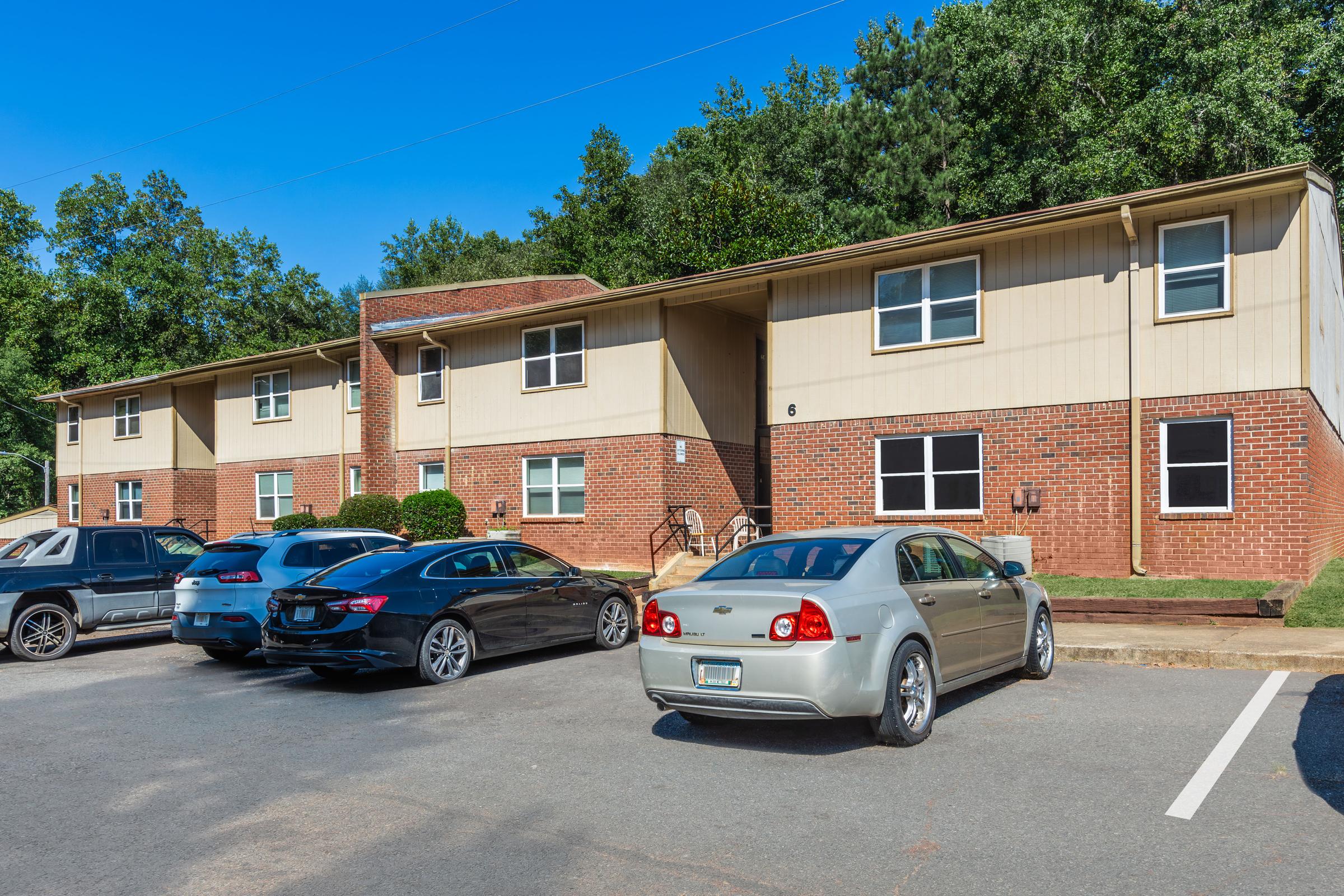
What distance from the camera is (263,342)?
5759 cm

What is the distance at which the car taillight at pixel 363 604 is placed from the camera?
9.63 meters

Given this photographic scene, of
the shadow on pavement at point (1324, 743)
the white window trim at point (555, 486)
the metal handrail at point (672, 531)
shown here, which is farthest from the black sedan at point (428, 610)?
the white window trim at point (555, 486)

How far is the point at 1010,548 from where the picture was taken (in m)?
14.8

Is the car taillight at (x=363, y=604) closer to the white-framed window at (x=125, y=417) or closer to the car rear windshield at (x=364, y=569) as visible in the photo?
the car rear windshield at (x=364, y=569)

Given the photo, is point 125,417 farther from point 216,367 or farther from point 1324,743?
point 1324,743

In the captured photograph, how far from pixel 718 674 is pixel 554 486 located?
15184mm

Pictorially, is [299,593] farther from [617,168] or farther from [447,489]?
[617,168]

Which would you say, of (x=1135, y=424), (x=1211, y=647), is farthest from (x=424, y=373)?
(x=1211, y=647)

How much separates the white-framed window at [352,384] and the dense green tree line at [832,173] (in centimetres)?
1542

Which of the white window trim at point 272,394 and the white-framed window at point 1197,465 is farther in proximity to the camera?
the white window trim at point 272,394

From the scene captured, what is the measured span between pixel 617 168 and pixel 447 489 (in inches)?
1428

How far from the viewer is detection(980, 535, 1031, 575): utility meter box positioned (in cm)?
1477

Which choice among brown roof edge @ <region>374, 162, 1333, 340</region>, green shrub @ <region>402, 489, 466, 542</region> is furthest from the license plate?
green shrub @ <region>402, 489, 466, 542</region>

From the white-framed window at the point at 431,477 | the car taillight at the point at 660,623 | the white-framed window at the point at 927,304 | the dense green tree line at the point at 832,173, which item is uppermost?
the dense green tree line at the point at 832,173
